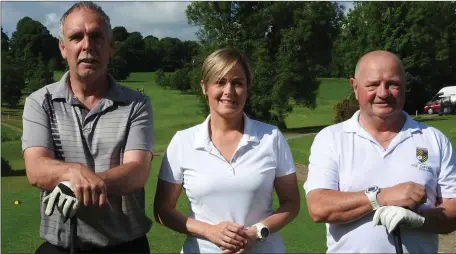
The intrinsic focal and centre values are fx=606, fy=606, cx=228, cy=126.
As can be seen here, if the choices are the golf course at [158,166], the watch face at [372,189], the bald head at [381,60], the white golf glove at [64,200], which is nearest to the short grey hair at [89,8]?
the white golf glove at [64,200]

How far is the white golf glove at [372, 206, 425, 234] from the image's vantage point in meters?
2.68

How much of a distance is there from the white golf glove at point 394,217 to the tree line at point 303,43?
98.1 feet

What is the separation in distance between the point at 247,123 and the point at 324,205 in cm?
58

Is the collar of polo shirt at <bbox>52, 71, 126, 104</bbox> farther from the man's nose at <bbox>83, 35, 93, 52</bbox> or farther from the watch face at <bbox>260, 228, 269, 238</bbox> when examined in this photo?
the watch face at <bbox>260, 228, 269, 238</bbox>

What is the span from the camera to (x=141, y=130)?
2945 millimetres

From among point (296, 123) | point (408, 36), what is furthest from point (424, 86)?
point (296, 123)

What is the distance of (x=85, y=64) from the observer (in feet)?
9.46

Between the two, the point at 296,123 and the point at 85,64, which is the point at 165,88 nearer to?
the point at 296,123

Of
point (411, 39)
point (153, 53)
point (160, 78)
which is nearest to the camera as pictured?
point (153, 53)

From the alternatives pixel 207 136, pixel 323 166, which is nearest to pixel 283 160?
pixel 323 166

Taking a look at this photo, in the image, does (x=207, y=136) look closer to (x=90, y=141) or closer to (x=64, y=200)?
(x=90, y=141)

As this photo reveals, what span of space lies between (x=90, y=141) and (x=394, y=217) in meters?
1.44

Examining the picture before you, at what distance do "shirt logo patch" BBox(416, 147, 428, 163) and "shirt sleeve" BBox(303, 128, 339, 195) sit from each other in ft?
1.31

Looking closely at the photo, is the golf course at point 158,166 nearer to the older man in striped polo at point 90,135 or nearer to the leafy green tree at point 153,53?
the leafy green tree at point 153,53
